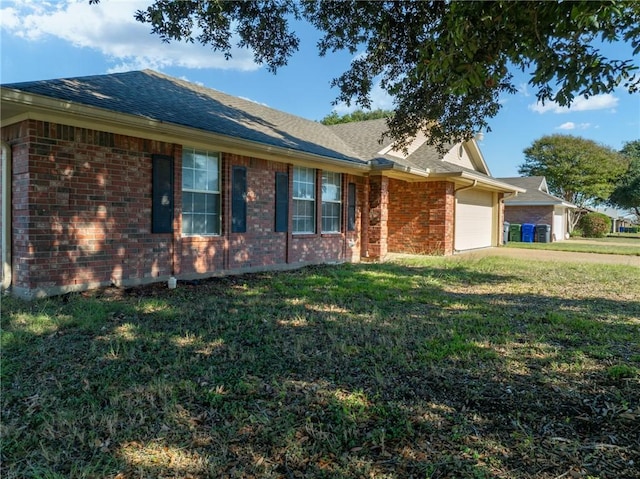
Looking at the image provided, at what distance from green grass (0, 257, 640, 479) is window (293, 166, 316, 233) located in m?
4.61

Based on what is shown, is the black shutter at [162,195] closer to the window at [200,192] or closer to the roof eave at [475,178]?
the window at [200,192]

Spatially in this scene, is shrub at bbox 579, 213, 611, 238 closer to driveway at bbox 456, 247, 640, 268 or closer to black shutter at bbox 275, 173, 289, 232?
driveway at bbox 456, 247, 640, 268

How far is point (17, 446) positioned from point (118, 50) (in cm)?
1046

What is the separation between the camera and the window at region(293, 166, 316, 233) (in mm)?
10835

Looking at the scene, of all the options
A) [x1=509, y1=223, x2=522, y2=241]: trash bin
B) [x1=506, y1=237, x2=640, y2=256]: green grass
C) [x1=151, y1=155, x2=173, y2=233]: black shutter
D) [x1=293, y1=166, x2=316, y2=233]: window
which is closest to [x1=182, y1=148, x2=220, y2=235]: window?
[x1=151, y1=155, x2=173, y2=233]: black shutter

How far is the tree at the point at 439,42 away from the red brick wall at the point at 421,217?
666 cm

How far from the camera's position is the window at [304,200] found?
35.5ft

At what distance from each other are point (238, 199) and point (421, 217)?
27.5 feet

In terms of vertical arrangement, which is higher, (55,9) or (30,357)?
(55,9)

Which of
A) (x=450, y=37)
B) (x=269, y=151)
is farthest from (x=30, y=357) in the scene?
(x=269, y=151)

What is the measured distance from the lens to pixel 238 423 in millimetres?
2900

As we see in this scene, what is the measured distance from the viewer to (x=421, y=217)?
1535cm

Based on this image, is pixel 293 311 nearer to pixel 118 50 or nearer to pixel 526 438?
pixel 526 438

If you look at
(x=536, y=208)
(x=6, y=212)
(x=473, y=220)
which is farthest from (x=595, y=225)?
(x=6, y=212)
